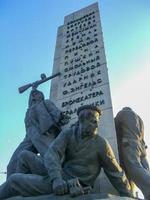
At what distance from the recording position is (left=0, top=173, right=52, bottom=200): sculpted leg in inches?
222

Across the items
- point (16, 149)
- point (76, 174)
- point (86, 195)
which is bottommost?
point (86, 195)

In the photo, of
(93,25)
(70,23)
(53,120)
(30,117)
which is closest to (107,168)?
(53,120)

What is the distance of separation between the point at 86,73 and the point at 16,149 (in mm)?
2789

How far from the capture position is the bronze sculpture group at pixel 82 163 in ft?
18.5

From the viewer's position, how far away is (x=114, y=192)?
625 centimetres

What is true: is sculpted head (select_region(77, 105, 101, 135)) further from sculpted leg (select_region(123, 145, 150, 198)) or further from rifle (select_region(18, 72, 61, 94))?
rifle (select_region(18, 72, 61, 94))

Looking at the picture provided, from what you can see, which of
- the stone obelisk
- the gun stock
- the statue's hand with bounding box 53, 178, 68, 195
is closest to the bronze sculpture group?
the statue's hand with bounding box 53, 178, 68, 195

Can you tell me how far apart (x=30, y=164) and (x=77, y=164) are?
1120mm

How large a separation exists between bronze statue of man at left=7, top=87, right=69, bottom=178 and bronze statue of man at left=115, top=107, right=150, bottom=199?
121cm

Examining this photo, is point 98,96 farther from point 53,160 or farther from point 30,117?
point 53,160

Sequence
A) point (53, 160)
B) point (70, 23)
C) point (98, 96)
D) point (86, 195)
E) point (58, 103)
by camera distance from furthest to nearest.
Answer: point (70, 23) → point (58, 103) → point (98, 96) → point (53, 160) → point (86, 195)

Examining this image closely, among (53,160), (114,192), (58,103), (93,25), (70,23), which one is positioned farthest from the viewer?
(70,23)

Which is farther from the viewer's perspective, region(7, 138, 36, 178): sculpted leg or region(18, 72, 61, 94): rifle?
region(18, 72, 61, 94): rifle

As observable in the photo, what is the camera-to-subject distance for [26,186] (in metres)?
5.68
